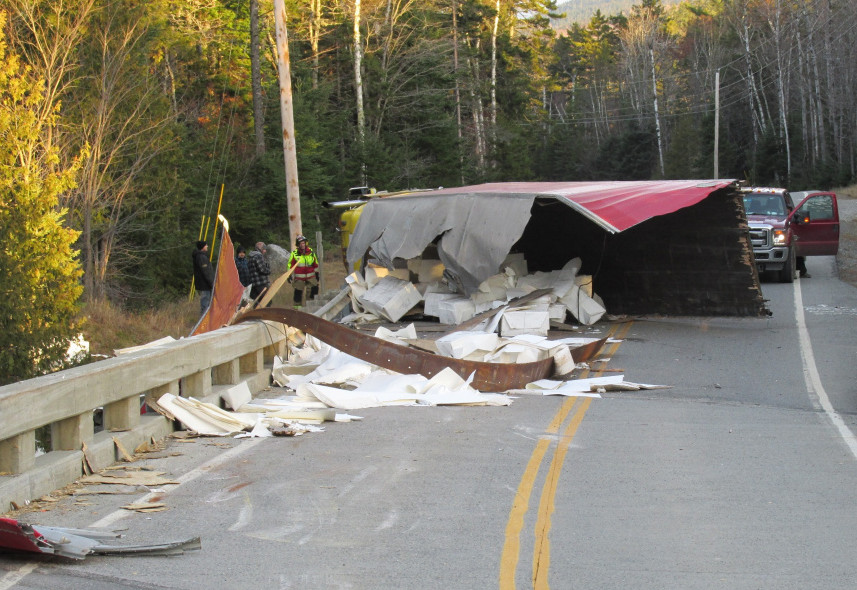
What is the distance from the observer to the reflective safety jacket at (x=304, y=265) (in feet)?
65.7

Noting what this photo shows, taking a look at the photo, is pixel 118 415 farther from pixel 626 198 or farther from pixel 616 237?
pixel 616 237

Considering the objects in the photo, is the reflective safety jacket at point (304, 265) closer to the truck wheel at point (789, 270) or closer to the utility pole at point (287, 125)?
the utility pole at point (287, 125)

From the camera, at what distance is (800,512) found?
6.05 metres

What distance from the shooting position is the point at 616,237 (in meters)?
18.1

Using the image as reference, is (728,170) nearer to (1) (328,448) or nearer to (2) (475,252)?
(2) (475,252)

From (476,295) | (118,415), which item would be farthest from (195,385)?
(476,295)

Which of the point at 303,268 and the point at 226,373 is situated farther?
the point at 303,268

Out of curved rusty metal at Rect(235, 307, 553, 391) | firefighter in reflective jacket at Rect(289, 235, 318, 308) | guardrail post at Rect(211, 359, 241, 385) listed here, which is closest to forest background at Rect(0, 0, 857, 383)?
firefighter in reflective jacket at Rect(289, 235, 318, 308)

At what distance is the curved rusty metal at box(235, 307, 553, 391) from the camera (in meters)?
10.5

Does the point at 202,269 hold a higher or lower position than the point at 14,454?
higher

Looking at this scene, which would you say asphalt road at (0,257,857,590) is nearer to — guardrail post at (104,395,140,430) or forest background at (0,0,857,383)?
guardrail post at (104,395,140,430)

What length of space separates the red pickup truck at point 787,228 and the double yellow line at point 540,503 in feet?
47.6

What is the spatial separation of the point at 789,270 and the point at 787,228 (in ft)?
3.49

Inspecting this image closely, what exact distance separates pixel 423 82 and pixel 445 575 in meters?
46.0
